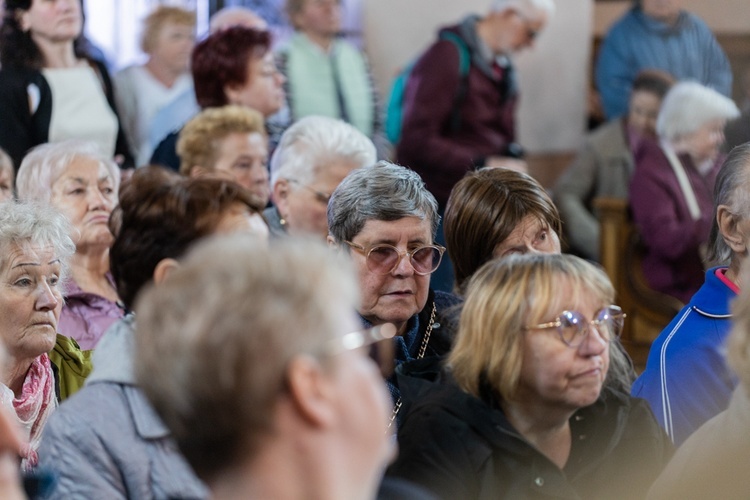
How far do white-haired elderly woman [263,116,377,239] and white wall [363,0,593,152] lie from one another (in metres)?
3.48

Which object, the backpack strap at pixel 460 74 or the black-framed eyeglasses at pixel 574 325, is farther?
the backpack strap at pixel 460 74

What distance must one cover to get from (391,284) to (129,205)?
0.71m

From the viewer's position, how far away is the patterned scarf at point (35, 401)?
2.54 m

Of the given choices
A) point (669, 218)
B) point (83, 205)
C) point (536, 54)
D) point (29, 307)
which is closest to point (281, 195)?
point (83, 205)

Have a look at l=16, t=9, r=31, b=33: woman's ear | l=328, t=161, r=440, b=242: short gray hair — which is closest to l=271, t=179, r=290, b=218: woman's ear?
l=328, t=161, r=440, b=242: short gray hair

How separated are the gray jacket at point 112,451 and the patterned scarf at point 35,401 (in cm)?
57

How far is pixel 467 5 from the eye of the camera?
7148 mm

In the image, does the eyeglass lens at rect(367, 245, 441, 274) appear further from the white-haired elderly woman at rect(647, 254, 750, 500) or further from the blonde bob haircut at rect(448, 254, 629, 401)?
the white-haired elderly woman at rect(647, 254, 750, 500)

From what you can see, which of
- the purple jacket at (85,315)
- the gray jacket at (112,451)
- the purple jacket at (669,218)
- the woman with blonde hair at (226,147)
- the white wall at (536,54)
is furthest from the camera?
the white wall at (536,54)

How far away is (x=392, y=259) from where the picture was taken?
2.62m

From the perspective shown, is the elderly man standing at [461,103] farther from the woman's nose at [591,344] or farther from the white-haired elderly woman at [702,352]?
the woman's nose at [591,344]

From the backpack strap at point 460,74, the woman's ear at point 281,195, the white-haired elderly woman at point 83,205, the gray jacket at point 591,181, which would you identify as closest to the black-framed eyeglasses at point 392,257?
the white-haired elderly woman at point 83,205

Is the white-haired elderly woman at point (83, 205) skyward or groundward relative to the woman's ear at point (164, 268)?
groundward

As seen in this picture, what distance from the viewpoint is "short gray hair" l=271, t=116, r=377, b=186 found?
3.63 m
